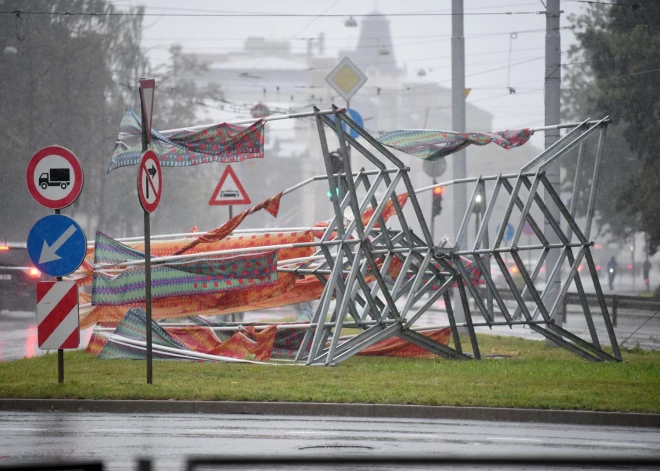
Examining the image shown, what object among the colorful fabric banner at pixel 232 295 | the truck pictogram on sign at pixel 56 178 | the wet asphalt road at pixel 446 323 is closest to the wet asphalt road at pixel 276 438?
the truck pictogram on sign at pixel 56 178

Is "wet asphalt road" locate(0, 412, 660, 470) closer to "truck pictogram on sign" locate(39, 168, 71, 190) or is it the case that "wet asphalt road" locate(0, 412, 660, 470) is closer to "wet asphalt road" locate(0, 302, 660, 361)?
"truck pictogram on sign" locate(39, 168, 71, 190)

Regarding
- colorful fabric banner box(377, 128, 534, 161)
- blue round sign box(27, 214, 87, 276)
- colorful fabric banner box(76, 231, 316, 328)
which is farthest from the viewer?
colorful fabric banner box(76, 231, 316, 328)

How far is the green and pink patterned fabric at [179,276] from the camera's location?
17.1m

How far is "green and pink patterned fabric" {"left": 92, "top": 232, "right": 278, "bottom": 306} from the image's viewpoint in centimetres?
1712

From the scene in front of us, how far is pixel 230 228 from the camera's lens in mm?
17484

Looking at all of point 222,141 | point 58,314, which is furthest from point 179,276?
point 58,314

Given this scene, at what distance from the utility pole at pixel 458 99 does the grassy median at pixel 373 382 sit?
7.53 metres

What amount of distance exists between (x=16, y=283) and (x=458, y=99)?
13370mm

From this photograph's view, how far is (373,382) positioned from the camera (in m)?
13.7

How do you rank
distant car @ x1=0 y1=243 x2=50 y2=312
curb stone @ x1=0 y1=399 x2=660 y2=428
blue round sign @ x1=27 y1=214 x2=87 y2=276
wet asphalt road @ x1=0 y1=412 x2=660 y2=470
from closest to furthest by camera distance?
1. wet asphalt road @ x1=0 y1=412 x2=660 y2=470
2. curb stone @ x1=0 y1=399 x2=660 y2=428
3. blue round sign @ x1=27 y1=214 x2=87 y2=276
4. distant car @ x1=0 y1=243 x2=50 y2=312

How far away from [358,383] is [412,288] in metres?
3.65

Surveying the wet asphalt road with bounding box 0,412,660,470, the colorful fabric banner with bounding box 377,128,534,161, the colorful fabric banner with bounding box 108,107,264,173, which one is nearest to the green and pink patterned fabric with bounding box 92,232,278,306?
the colorful fabric banner with bounding box 108,107,264,173

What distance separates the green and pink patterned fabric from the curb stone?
5213mm

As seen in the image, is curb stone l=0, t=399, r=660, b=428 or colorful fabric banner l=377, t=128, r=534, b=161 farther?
colorful fabric banner l=377, t=128, r=534, b=161
